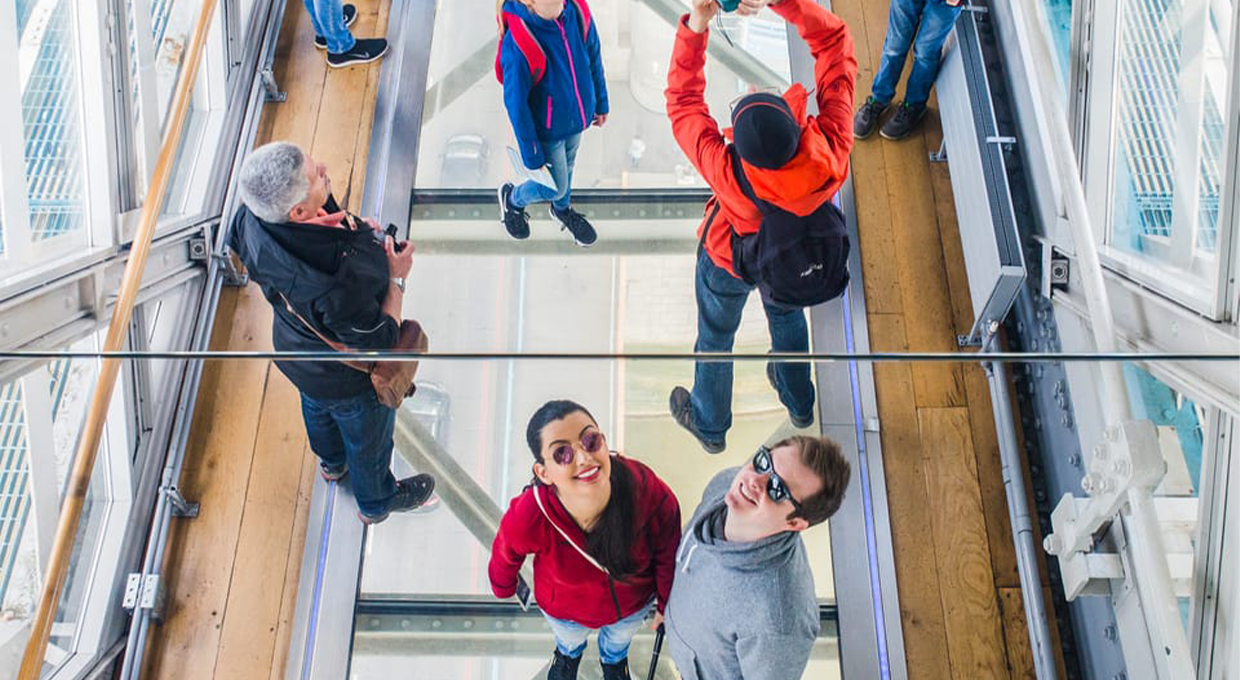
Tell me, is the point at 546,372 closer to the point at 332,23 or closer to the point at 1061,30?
the point at 1061,30

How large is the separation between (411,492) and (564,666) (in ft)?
1.89

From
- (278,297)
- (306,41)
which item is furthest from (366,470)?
(306,41)

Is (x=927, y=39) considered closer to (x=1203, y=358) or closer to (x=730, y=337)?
(x=730, y=337)

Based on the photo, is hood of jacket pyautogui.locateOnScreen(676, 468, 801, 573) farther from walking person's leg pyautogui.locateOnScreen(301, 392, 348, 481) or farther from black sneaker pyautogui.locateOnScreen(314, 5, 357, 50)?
black sneaker pyautogui.locateOnScreen(314, 5, 357, 50)

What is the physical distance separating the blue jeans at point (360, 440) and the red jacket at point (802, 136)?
970mm

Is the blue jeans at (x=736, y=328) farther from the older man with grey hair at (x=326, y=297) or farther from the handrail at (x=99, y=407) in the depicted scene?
the handrail at (x=99, y=407)

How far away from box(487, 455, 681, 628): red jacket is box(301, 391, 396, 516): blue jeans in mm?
401

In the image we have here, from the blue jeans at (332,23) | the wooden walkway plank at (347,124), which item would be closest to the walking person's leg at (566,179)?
the wooden walkway plank at (347,124)

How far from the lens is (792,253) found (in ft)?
9.17

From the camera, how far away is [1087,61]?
11.4ft

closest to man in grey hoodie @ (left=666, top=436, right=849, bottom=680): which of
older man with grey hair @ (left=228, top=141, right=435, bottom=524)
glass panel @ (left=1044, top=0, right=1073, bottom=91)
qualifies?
older man with grey hair @ (left=228, top=141, right=435, bottom=524)

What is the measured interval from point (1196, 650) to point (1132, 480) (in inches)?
18.6

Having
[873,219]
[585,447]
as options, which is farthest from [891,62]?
[585,447]

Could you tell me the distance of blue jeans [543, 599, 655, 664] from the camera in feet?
8.73
